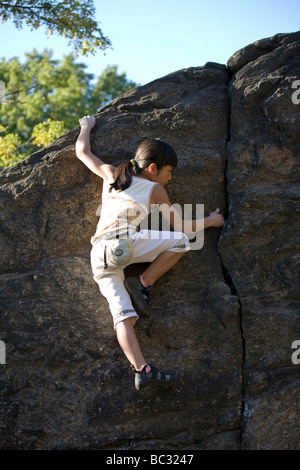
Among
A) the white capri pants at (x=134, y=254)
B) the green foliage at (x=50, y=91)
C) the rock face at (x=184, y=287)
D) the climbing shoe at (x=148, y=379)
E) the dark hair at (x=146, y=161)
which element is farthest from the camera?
the green foliage at (x=50, y=91)

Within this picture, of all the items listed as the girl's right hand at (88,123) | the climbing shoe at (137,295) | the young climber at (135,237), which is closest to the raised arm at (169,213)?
the young climber at (135,237)

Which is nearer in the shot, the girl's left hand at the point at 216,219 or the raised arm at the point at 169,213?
the raised arm at the point at 169,213

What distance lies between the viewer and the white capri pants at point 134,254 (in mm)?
4645

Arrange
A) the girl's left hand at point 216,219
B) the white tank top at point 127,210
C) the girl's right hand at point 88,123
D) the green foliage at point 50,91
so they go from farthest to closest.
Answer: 1. the green foliage at point 50,91
2. the girl's right hand at point 88,123
3. the girl's left hand at point 216,219
4. the white tank top at point 127,210

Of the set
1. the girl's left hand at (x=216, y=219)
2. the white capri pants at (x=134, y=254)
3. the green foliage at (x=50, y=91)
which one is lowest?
the white capri pants at (x=134, y=254)

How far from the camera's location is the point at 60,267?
16.8ft

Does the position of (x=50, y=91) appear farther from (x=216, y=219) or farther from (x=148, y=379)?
(x=148, y=379)

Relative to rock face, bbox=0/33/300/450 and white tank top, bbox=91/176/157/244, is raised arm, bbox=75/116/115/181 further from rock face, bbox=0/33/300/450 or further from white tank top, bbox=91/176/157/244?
white tank top, bbox=91/176/157/244

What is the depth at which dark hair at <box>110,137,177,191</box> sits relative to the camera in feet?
16.3

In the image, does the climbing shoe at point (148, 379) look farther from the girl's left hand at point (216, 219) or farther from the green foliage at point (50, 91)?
the green foliage at point (50, 91)

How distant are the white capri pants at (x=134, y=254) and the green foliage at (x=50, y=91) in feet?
50.3

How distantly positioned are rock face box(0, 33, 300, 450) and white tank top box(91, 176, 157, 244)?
395mm

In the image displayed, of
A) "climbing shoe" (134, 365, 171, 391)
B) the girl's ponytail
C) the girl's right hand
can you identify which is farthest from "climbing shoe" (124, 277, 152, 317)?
the girl's right hand

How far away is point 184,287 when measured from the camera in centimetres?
498
